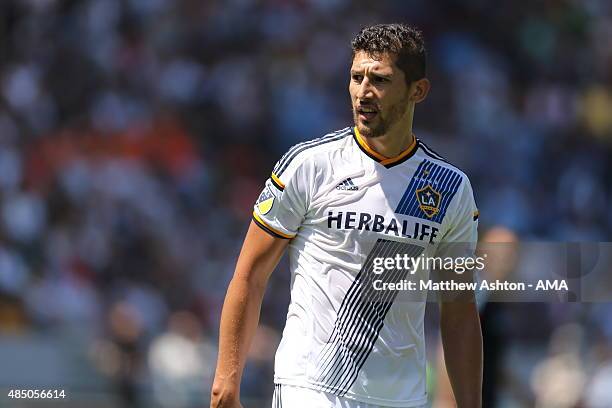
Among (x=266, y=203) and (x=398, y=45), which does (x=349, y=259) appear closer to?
(x=266, y=203)

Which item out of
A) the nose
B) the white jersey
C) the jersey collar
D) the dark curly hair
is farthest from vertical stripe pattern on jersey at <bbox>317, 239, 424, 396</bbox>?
the dark curly hair

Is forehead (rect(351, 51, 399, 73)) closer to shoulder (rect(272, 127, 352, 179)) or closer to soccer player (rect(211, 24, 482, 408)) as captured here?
soccer player (rect(211, 24, 482, 408))

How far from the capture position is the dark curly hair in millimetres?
3984

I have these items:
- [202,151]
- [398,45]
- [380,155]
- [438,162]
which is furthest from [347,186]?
[202,151]

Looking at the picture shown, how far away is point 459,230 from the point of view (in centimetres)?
421

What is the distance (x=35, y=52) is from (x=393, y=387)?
374 inches

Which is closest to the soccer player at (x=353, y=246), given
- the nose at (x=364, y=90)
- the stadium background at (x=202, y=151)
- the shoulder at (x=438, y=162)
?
the nose at (x=364, y=90)

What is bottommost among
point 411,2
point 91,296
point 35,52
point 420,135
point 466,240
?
point 466,240

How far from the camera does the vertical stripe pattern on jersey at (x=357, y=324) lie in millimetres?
3951

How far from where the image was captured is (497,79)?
1319 centimetres

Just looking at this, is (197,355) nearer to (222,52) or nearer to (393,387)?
(222,52)

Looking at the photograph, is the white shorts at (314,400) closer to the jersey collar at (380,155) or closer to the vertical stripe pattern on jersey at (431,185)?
the vertical stripe pattern on jersey at (431,185)

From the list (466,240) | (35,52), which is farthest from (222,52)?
(466,240)

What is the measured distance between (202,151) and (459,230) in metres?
8.12
